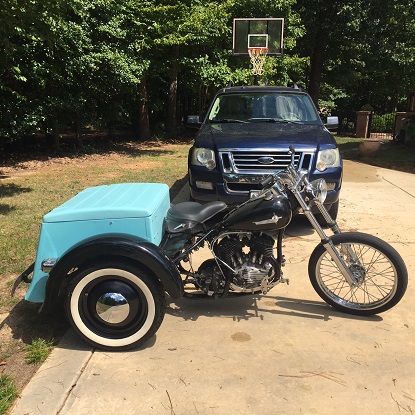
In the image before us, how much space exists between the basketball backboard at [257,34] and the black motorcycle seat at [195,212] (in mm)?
12051

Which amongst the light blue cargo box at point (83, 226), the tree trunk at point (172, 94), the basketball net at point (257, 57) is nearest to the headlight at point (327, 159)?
the light blue cargo box at point (83, 226)

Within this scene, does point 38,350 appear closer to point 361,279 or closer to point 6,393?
point 6,393

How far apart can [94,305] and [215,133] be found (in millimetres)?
3196

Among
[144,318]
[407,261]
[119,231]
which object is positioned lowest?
[407,261]

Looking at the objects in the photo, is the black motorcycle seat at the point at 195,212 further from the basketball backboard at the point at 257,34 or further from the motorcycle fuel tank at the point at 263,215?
the basketball backboard at the point at 257,34

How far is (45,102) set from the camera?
36.4 ft

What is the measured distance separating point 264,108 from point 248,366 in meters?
4.34

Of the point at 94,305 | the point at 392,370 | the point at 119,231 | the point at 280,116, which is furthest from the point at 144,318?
the point at 280,116

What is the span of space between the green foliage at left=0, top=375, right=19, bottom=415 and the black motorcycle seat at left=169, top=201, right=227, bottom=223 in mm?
1505

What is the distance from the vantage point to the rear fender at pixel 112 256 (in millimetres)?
2768

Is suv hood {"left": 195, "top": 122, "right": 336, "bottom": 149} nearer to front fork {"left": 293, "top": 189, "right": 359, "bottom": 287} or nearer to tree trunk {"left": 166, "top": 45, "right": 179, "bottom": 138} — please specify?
front fork {"left": 293, "top": 189, "right": 359, "bottom": 287}

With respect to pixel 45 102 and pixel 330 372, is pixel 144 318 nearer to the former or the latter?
pixel 330 372

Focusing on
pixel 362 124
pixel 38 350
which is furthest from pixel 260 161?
pixel 362 124

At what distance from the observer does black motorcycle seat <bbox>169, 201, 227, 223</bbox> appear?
10.4ft
